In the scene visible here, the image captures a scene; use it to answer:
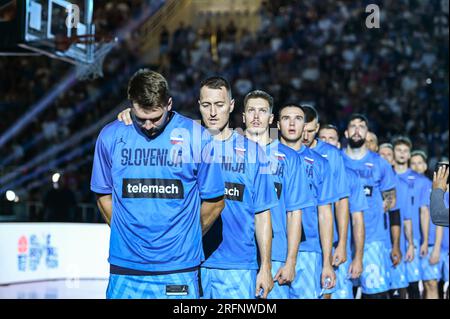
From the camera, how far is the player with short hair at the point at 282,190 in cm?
762

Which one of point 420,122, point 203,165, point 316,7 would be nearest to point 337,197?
point 203,165

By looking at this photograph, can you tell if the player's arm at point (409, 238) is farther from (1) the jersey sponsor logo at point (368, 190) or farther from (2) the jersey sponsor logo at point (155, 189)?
(2) the jersey sponsor logo at point (155, 189)

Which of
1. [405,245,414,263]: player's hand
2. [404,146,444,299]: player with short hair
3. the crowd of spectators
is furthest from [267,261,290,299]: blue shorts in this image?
the crowd of spectators

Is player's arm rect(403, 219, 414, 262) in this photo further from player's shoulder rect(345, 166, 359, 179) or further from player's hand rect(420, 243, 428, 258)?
player's shoulder rect(345, 166, 359, 179)

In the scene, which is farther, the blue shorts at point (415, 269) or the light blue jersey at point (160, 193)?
the blue shorts at point (415, 269)

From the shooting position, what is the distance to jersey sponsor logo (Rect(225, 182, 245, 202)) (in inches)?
274

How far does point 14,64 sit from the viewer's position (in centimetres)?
2344

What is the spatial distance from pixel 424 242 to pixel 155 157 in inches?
317

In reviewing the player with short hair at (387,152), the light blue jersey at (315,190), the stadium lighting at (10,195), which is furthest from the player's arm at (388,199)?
the stadium lighting at (10,195)

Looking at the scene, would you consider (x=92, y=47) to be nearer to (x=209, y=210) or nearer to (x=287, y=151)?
(x=287, y=151)

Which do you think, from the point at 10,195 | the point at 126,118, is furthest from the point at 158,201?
the point at 10,195

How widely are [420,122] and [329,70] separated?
2932 millimetres

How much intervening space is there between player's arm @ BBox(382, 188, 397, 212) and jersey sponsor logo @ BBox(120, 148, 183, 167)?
612 cm

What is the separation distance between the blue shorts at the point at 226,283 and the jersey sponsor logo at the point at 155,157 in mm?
1345
